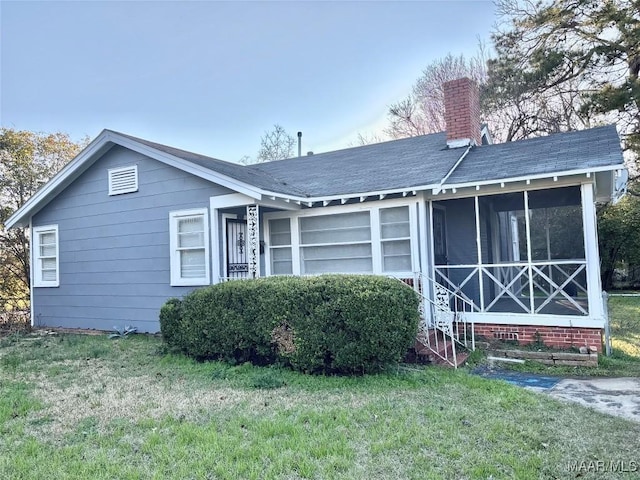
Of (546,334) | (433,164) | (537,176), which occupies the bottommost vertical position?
(546,334)

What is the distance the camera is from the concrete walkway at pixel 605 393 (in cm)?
460

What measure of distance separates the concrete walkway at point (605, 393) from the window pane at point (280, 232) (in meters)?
5.67

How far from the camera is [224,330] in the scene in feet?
21.2

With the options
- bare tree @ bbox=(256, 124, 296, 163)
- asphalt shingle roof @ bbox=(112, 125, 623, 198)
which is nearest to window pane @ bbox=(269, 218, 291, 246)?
asphalt shingle roof @ bbox=(112, 125, 623, 198)

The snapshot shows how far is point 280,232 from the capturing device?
9.66 meters

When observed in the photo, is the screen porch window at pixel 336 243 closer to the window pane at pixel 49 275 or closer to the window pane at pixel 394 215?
the window pane at pixel 394 215

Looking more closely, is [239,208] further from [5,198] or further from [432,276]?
[5,198]

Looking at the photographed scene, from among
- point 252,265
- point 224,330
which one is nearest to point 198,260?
point 252,265

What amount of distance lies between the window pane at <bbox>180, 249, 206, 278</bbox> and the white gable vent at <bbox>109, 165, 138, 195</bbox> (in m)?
1.92

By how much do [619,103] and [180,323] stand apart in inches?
619

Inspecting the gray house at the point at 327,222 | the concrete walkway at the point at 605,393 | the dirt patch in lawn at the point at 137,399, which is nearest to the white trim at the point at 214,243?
the gray house at the point at 327,222

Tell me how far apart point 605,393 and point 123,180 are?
9.39 metres

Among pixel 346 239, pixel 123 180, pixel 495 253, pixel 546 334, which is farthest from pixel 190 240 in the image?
pixel 495 253

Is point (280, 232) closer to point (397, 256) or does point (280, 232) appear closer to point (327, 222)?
point (327, 222)
